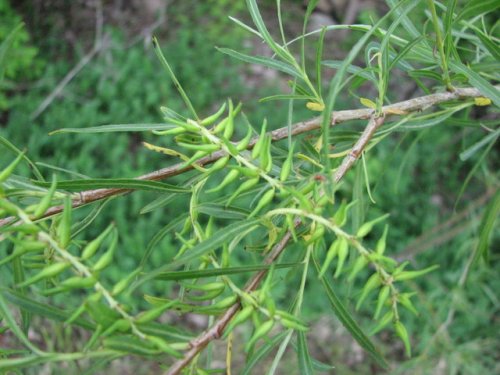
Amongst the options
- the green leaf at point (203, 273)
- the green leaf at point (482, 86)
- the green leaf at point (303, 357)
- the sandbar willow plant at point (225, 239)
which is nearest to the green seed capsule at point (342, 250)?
the sandbar willow plant at point (225, 239)

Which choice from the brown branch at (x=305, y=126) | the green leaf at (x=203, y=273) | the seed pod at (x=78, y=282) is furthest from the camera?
the brown branch at (x=305, y=126)

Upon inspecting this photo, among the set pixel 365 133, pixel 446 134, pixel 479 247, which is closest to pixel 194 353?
pixel 365 133

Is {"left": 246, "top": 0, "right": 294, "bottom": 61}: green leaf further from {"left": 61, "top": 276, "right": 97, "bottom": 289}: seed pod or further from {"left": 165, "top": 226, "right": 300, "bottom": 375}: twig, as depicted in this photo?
{"left": 61, "top": 276, "right": 97, "bottom": 289}: seed pod

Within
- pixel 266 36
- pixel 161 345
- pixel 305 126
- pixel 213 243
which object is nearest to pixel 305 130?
pixel 305 126

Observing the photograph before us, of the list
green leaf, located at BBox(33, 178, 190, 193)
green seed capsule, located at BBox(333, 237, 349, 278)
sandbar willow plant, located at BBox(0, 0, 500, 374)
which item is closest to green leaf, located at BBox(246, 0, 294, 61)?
sandbar willow plant, located at BBox(0, 0, 500, 374)

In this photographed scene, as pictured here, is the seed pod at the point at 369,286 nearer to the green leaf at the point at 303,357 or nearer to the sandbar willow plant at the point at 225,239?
the sandbar willow plant at the point at 225,239

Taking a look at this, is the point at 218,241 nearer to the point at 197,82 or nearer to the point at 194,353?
the point at 194,353

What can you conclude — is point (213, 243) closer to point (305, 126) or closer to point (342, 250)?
point (342, 250)
